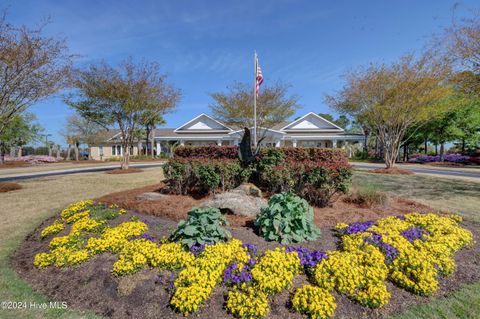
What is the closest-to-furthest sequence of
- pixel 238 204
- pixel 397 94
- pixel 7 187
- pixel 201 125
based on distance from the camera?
1. pixel 238 204
2. pixel 7 187
3. pixel 397 94
4. pixel 201 125

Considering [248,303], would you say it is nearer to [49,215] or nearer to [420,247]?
[420,247]

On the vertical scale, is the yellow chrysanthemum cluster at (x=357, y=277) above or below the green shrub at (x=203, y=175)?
below

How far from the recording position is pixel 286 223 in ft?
13.0

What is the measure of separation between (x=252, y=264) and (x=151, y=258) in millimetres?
1445

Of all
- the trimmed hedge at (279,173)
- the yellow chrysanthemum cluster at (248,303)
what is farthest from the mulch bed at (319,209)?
the yellow chrysanthemum cluster at (248,303)

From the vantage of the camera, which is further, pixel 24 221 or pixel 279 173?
pixel 279 173

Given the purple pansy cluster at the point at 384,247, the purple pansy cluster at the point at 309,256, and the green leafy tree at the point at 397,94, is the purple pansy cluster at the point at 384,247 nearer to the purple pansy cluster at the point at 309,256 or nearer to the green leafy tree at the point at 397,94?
the purple pansy cluster at the point at 309,256

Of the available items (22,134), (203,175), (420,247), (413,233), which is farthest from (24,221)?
(22,134)

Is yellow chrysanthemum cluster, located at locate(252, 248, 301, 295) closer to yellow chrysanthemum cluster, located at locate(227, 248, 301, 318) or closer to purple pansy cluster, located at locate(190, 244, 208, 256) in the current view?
yellow chrysanthemum cluster, located at locate(227, 248, 301, 318)

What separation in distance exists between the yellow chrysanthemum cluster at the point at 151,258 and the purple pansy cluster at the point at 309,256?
5.08 ft

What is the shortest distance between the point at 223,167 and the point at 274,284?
451 centimetres

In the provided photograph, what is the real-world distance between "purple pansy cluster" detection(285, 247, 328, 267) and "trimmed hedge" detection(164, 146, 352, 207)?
284cm

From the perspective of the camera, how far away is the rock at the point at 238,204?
17.3 feet

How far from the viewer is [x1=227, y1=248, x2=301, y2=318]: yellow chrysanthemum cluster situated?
2482mm
